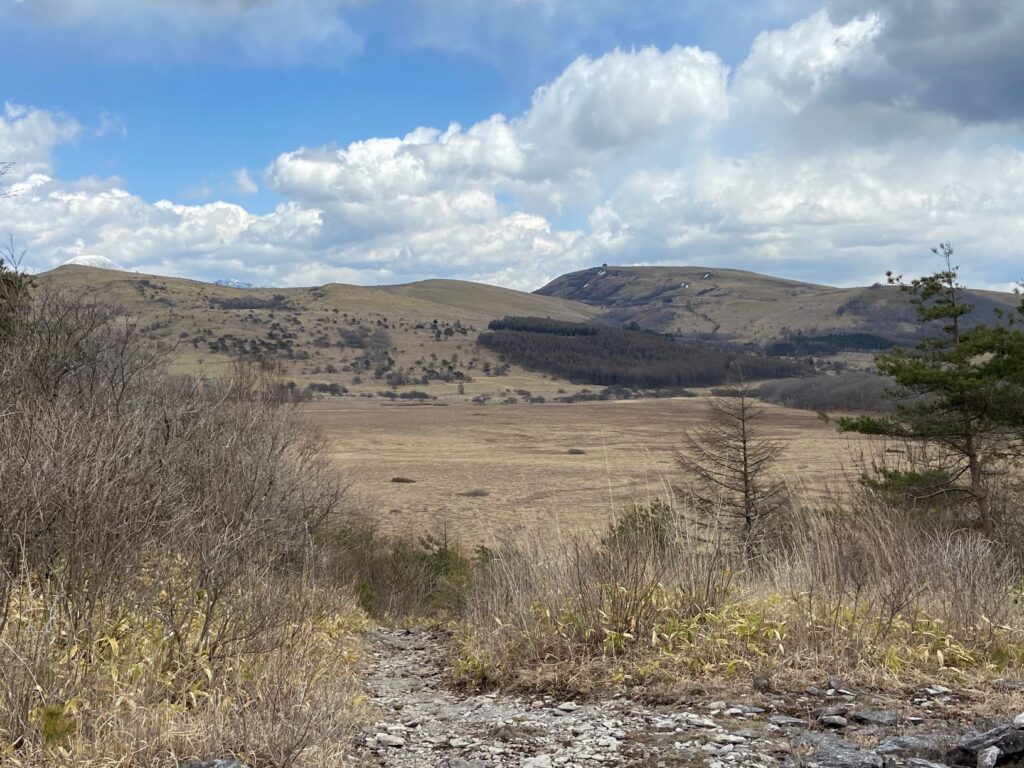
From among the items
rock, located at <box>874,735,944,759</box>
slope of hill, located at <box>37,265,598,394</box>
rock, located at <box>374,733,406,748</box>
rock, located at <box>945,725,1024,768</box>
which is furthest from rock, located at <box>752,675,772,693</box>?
slope of hill, located at <box>37,265,598,394</box>

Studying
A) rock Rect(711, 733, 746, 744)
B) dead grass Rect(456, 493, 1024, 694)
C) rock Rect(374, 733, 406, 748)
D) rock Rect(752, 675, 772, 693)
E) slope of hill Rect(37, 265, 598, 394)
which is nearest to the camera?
rock Rect(711, 733, 746, 744)

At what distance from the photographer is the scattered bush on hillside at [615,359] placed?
6614 inches

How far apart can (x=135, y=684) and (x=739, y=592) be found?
4.51m

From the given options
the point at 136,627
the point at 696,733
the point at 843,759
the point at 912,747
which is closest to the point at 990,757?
the point at 912,747

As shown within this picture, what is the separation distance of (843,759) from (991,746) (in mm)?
694

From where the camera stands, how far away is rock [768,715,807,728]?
481 centimetres

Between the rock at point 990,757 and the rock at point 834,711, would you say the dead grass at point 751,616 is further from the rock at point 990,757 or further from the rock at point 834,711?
the rock at point 990,757

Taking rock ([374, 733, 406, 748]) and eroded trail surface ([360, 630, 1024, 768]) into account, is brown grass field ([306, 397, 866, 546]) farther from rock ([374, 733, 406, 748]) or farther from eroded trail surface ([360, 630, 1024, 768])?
rock ([374, 733, 406, 748])

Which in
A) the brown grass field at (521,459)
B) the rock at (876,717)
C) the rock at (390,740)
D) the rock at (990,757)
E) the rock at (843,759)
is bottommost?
the brown grass field at (521,459)

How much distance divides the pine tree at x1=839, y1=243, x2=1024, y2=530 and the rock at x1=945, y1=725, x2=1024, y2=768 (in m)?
15.5

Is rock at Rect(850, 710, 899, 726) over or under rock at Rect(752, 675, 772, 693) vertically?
over

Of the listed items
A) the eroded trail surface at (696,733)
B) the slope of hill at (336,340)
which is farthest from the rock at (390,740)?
the slope of hill at (336,340)

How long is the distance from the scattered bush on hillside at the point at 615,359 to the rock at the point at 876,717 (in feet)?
524

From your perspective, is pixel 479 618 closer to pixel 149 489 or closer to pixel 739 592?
pixel 739 592
